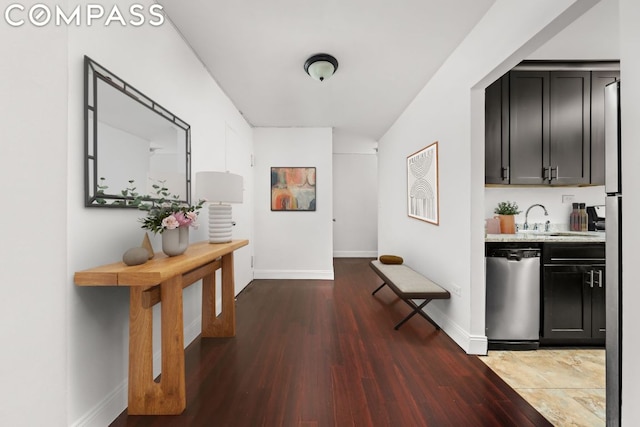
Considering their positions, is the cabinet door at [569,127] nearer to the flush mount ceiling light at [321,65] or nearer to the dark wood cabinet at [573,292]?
the dark wood cabinet at [573,292]

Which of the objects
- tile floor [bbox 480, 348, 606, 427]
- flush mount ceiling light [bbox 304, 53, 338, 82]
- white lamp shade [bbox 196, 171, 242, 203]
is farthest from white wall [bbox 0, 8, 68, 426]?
tile floor [bbox 480, 348, 606, 427]

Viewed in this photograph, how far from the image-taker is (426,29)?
2.10m

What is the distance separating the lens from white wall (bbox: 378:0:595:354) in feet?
5.29

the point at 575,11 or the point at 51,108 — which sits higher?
the point at 575,11

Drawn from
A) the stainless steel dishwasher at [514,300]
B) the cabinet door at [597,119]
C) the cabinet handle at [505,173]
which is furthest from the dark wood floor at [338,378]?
the cabinet door at [597,119]

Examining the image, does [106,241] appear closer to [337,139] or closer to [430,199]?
[430,199]

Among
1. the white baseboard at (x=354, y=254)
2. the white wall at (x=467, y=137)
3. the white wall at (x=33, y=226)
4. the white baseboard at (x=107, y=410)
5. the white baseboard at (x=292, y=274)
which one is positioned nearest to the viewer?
the white wall at (x=33, y=226)

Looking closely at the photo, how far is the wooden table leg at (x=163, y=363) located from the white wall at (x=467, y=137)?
2166mm

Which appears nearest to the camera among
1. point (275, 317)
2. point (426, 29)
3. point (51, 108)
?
point (51, 108)

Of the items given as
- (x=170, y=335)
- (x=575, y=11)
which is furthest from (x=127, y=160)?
(x=575, y=11)

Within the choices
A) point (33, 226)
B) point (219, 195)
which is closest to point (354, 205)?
point (219, 195)

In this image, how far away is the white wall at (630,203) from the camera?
3.44 ft

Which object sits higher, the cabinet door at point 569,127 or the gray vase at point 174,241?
the cabinet door at point 569,127

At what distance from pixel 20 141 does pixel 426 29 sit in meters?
2.60
